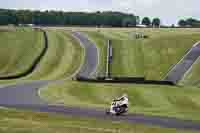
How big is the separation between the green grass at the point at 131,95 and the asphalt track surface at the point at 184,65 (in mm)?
19062

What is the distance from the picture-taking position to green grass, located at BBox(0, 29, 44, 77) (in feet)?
355

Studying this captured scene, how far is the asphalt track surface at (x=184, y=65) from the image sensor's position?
93062mm

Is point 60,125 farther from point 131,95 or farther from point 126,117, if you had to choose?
point 131,95

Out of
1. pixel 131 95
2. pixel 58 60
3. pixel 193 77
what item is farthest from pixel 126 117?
pixel 58 60

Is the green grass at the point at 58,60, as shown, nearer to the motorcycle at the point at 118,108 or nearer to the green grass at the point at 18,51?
the green grass at the point at 18,51

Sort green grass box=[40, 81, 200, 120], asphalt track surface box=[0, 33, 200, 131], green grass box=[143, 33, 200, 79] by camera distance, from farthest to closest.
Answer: green grass box=[143, 33, 200, 79]
green grass box=[40, 81, 200, 120]
asphalt track surface box=[0, 33, 200, 131]

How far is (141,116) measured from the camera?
154 ft

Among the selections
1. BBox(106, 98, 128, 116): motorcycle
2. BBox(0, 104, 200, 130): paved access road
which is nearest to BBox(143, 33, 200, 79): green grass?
BBox(0, 104, 200, 130): paved access road

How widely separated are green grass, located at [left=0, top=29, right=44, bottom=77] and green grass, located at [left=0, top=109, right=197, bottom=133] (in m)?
Result: 56.1

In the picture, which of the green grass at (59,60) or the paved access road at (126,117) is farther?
the green grass at (59,60)

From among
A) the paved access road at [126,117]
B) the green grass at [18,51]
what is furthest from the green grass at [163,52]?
the paved access road at [126,117]

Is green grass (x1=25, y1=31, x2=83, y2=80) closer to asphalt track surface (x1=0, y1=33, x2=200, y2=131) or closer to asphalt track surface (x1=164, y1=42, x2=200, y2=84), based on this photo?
asphalt track surface (x1=164, y1=42, x2=200, y2=84)

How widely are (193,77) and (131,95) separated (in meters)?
26.5

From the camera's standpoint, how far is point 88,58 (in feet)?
387
